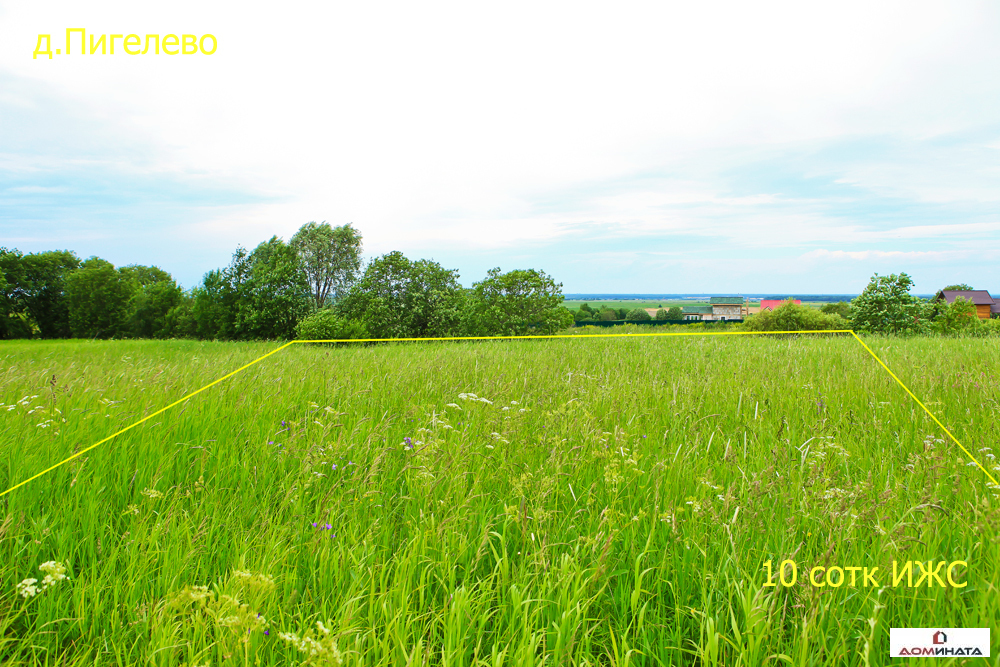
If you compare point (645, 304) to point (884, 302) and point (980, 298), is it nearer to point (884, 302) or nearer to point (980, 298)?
point (884, 302)

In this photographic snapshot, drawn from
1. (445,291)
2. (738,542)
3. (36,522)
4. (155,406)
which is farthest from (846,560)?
(445,291)

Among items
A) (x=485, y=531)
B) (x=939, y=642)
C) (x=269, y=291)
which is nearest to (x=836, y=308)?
(x=269, y=291)

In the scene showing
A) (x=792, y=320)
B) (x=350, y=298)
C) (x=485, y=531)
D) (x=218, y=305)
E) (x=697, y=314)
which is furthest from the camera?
(x=697, y=314)

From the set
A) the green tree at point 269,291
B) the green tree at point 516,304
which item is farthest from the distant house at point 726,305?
the green tree at point 269,291

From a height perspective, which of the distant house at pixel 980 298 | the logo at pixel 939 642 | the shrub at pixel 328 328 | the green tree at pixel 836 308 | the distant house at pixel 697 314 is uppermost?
the distant house at pixel 980 298

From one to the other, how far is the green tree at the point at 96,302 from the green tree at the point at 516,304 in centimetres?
3109

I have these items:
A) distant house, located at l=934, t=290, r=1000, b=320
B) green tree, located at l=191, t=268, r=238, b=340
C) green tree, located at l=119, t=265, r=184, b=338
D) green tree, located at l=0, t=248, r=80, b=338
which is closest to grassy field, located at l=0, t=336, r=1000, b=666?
green tree, located at l=191, t=268, r=238, b=340

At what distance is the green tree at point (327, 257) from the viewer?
63.4 ft

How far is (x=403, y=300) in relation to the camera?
18.6 meters

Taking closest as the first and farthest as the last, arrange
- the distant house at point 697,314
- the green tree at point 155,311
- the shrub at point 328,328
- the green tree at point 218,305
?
the shrub at point 328,328, the green tree at point 218,305, the distant house at point 697,314, the green tree at point 155,311

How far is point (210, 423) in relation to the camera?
3.96 metres

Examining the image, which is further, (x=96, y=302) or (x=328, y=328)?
(x=96, y=302)

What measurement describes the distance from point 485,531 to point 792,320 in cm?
2921

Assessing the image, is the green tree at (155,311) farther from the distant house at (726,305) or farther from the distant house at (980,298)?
the distant house at (980,298)
